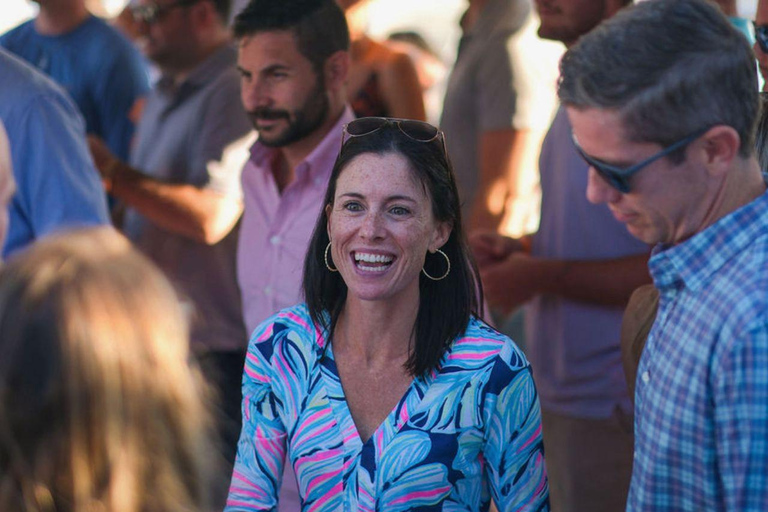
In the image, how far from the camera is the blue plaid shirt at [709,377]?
1593 millimetres

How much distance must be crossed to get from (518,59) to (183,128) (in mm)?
1318

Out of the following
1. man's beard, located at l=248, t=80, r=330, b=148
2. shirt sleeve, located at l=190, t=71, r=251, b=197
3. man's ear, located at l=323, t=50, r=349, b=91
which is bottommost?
shirt sleeve, located at l=190, t=71, r=251, b=197

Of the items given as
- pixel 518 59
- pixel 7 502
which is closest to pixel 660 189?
pixel 7 502

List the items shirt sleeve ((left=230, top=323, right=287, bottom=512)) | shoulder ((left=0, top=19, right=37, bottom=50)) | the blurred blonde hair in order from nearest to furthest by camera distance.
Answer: the blurred blonde hair < shirt sleeve ((left=230, top=323, right=287, bottom=512)) < shoulder ((left=0, top=19, right=37, bottom=50))

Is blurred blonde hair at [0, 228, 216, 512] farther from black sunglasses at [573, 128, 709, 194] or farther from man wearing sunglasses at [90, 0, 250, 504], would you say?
A: man wearing sunglasses at [90, 0, 250, 504]

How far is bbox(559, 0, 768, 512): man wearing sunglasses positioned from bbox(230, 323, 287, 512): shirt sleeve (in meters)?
0.81

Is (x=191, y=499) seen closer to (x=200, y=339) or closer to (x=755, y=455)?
(x=755, y=455)

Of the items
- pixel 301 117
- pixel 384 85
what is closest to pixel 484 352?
pixel 301 117

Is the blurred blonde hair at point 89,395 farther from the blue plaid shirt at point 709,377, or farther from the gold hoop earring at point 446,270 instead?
the gold hoop earring at point 446,270

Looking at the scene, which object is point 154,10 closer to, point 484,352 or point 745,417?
point 484,352

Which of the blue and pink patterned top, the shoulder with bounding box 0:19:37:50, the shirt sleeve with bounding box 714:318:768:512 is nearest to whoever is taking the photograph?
the shirt sleeve with bounding box 714:318:768:512

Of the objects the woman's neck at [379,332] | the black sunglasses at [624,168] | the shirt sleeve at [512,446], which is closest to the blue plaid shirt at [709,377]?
the black sunglasses at [624,168]

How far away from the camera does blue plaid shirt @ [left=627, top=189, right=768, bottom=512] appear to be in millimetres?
1593

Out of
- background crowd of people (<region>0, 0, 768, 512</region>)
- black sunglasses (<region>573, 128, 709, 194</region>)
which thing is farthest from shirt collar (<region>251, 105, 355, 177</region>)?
black sunglasses (<region>573, 128, 709, 194</region>)
